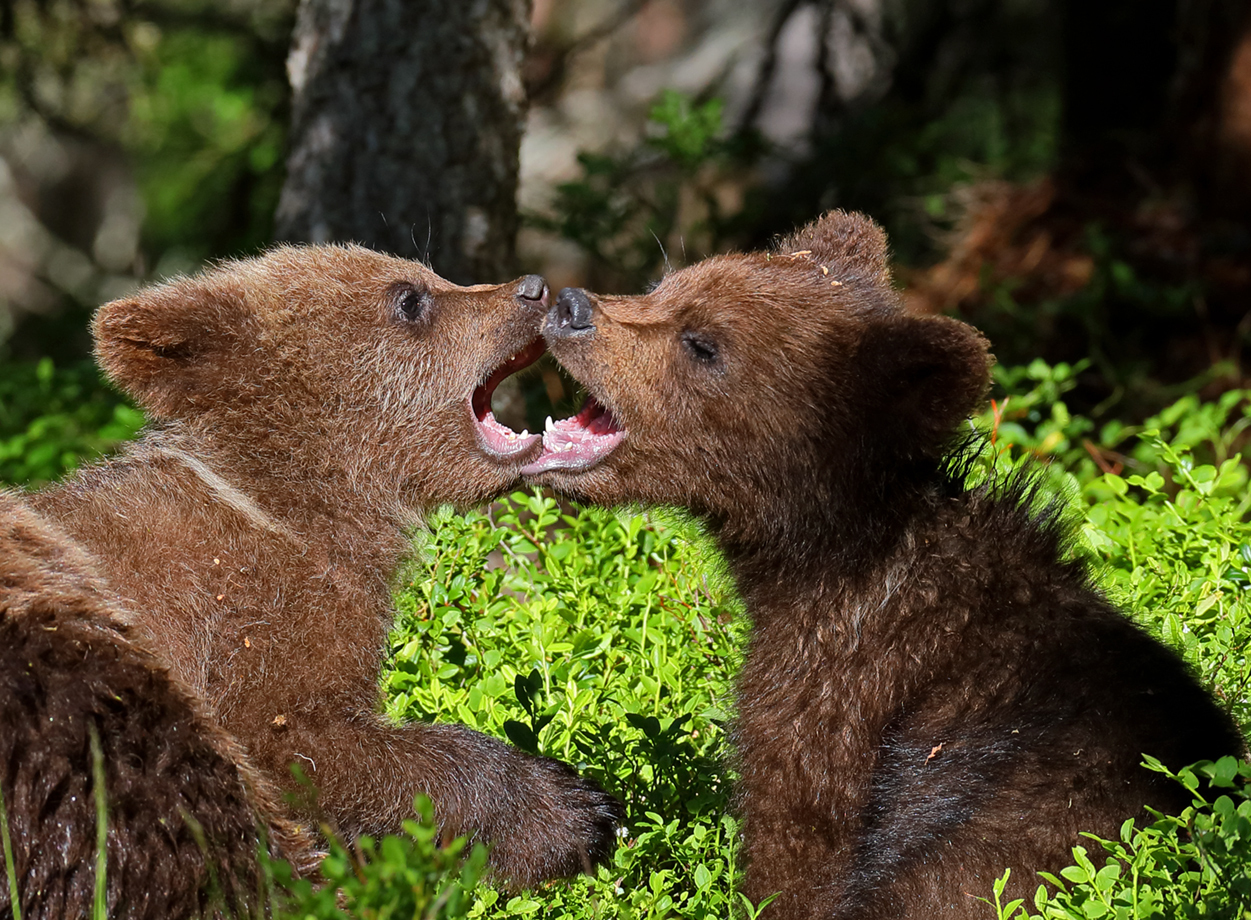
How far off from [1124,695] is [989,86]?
1221 cm

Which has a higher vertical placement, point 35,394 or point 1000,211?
point 1000,211

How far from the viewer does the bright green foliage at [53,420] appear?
7.38 meters

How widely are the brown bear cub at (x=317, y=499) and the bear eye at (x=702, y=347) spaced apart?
638mm

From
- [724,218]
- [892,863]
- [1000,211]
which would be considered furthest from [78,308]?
[892,863]

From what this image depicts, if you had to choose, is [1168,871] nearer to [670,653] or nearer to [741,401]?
[741,401]

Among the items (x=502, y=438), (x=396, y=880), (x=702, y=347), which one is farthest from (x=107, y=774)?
(x=702, y=347)

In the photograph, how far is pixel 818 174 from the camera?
402 inches

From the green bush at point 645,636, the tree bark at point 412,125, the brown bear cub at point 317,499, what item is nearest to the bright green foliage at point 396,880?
the brown bear cub at point 317,499

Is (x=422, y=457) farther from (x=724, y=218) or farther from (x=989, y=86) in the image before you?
(x=989, y=86)

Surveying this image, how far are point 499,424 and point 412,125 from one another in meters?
2.22

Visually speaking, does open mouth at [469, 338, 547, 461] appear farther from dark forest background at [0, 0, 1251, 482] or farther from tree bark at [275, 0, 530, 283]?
tree bark at [275, 0, 530, 283]

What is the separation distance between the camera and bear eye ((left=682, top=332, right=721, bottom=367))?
4.74 meters

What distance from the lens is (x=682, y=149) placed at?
888 centimetres

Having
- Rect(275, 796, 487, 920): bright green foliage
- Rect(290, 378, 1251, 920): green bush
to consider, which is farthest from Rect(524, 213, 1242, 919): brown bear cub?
Rect(275, 796, 487, 920): bright green foliage
